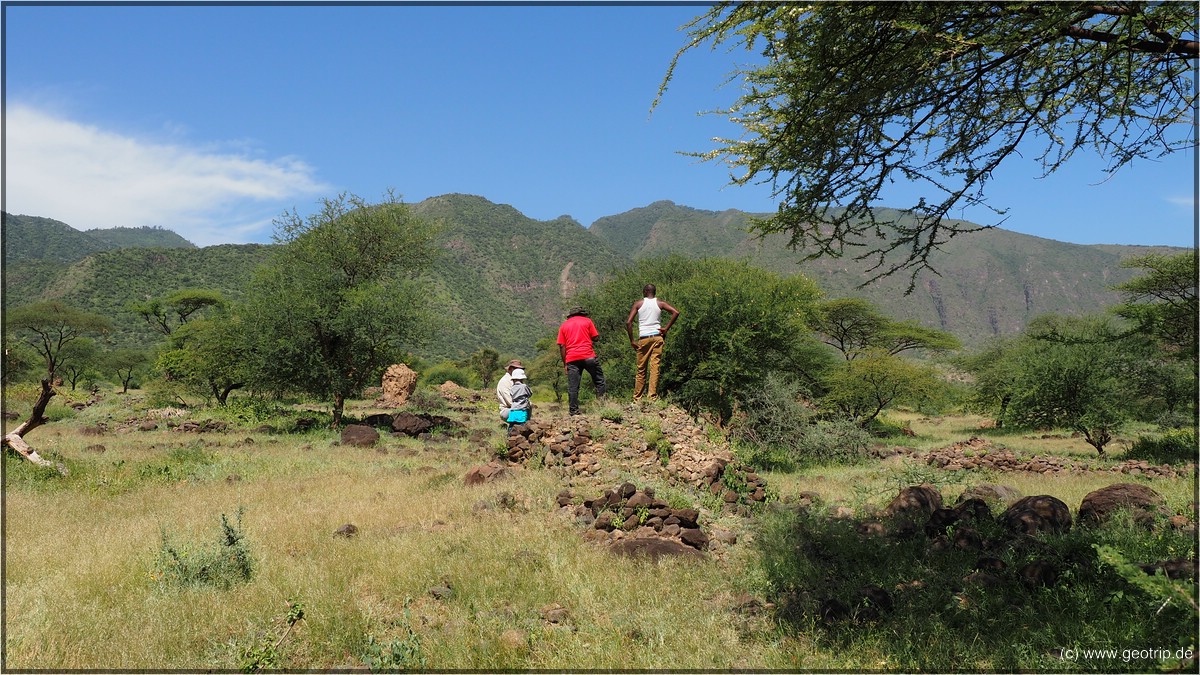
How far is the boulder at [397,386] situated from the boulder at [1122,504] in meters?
33.7

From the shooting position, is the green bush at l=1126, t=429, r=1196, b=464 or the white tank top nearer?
the white tank top

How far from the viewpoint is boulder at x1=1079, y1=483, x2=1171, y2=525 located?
24.3 feet

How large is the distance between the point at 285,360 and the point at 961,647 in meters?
22.7

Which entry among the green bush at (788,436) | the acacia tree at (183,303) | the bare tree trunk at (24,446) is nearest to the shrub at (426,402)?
the green bush at (788,436)

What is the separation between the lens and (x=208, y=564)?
6.10 metres

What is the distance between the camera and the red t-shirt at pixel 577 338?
454 inches

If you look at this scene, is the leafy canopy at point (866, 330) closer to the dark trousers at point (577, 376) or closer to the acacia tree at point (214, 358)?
the dark trousers at point (577, 376)

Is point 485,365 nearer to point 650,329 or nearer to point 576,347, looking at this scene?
point 576,347

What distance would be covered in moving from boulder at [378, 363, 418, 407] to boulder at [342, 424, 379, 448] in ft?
58.1

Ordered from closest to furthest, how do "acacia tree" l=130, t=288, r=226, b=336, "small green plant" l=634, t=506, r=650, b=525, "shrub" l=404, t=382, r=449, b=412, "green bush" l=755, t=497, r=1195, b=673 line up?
"green bush" l=755, t=497, r=1195, b=673
"small green plant" l=634, t=506, r=650, b=525
"shrub" l=404, t=382, r=449, b=412
"acacia tree" l=130, t=288, r=226, b=336

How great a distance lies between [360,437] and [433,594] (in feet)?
47.1

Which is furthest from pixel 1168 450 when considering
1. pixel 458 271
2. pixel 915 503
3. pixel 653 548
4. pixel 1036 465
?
pixel 458 271

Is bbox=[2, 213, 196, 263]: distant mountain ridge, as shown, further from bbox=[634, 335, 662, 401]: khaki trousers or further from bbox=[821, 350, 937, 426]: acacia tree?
bbox=[634, 335, 662, 401]: khaki trousers

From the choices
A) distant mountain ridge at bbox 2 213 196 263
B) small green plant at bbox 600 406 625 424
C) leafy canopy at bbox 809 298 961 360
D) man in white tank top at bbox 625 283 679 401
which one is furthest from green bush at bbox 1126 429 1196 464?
distant mountain ridge at bbox 2 213 196 263
